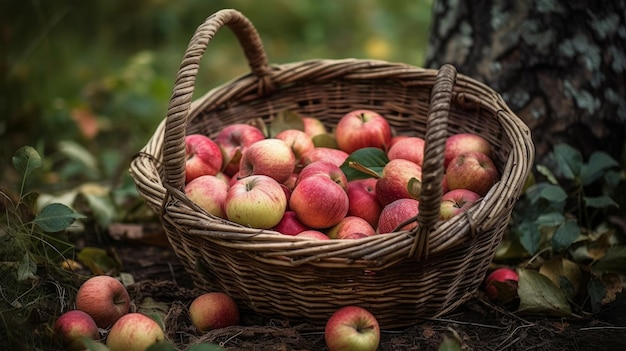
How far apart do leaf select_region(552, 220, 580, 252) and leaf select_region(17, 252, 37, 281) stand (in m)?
1.53

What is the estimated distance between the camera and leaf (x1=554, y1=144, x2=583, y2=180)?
225 centimetres

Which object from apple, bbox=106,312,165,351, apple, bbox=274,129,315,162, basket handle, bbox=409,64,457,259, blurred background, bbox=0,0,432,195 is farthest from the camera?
blurred background, bbox=0,0,432,195

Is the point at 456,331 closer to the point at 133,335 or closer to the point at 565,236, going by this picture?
the point at 565,236

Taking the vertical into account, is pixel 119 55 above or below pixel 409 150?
below

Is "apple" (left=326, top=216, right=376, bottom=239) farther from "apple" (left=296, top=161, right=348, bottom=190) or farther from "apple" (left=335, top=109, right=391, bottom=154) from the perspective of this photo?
"apple" (left=335, top=109, right=391, bottom=154)

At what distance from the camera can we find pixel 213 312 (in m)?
1.76

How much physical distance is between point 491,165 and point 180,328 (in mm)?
1007

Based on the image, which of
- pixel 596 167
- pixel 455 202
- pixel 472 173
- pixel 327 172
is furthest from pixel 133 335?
pixel 596 167

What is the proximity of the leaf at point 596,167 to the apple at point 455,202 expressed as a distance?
66 cm

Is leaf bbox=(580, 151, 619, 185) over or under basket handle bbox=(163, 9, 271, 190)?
under

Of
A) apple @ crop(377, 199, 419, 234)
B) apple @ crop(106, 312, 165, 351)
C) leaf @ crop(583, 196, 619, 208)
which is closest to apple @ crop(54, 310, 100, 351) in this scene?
apple @ crop(106, 312, 165, 351)

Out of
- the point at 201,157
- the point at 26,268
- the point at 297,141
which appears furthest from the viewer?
the point at 297,141

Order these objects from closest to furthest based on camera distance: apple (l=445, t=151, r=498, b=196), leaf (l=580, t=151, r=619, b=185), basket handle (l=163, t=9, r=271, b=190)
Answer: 1. basket handle (l=163, t=9, r=271, b=190)
2. apple (l=445, t=151, r=498, b=196)
3. leaf (l=580, t=151, r=619, b=185)

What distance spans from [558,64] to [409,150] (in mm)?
737
